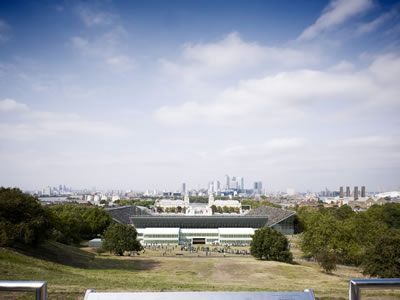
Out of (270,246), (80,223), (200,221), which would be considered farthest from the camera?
(200,221)

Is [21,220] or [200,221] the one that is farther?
[200,221]

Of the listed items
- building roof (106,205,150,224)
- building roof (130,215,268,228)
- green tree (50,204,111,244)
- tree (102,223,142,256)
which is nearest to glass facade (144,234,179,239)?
building roof (130,215,268,228)

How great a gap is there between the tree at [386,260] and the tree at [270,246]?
13394mm

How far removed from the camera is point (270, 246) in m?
36.9

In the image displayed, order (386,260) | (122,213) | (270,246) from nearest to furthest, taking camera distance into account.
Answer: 1. (386,260)
2. (270,246)
3. (122,213)

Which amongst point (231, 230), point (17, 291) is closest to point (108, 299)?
point (17, 291)

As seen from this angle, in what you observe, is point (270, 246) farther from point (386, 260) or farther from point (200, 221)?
point (200, 221)

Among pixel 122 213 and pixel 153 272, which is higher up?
pixel 153 272

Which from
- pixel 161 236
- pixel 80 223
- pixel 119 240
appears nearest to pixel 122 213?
pixel 80 223

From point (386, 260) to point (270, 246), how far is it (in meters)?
15.6

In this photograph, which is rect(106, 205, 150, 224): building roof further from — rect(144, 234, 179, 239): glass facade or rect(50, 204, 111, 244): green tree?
rect(144, 234, 179, 239): glass facade

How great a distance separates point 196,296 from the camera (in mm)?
3047

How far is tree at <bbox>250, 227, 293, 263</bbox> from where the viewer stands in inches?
1433

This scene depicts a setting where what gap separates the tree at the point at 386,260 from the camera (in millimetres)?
22344
